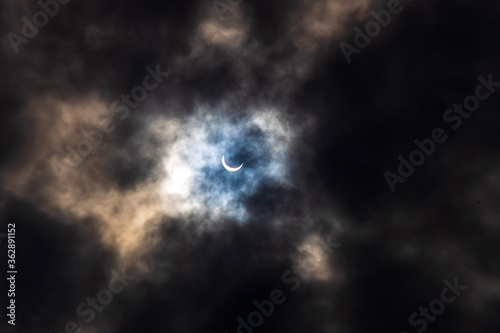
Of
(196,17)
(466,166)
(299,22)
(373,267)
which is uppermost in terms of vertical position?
(196,17)

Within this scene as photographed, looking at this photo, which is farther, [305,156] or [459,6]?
[305,156]

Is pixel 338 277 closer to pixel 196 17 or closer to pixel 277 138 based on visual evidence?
pixel 277 138

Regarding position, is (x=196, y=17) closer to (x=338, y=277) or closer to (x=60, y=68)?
(x=60, y=68)

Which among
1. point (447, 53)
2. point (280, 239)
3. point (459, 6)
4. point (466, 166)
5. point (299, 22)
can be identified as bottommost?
point (466, 166)

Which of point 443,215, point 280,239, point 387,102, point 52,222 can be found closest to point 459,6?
point 387,102

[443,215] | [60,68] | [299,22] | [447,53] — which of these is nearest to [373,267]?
[443,215]

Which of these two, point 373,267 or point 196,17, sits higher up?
point 196,17

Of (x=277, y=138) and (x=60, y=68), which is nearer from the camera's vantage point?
(x=60, y=68)

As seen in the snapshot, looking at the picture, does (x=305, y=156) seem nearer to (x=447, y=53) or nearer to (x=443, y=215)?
(x=443, y=215)

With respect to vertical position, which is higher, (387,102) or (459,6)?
(459,6)
